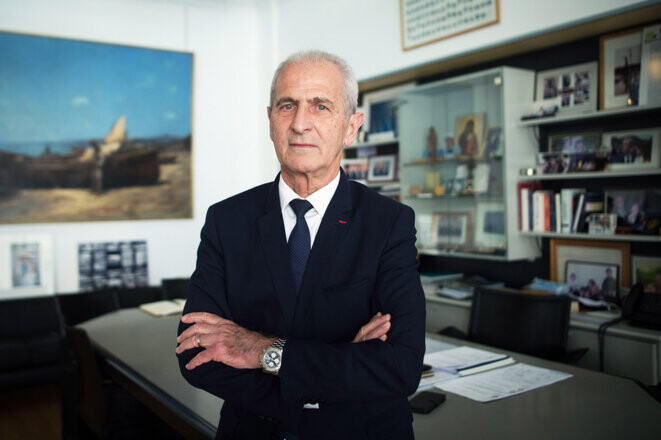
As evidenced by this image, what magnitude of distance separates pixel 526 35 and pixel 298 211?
2.69 meters

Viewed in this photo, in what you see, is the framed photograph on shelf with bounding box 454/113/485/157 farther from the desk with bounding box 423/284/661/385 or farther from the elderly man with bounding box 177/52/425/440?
the elderly man with bounding box 177/52/425/440

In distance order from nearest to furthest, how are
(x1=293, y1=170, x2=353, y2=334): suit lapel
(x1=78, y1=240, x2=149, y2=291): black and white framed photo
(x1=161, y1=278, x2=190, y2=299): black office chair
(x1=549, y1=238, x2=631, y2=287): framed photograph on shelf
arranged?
(x1=293, y1=170, x2=353, y2=334): suit lapel
(x1=549, y1=238, x2=631, y2=287): framed photograph on shelf
(x1=161, y1=278, x2=190, y2=299): black office chair
(x1=78, y1=240, x2=149, y2=291): black and white framed photo

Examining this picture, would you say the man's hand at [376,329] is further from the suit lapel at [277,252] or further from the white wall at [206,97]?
the white wall at [206,97]

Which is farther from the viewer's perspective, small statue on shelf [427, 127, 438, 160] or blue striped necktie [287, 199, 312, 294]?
small statue on shelf [427, 127, 438, 160]

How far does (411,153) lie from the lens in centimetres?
443

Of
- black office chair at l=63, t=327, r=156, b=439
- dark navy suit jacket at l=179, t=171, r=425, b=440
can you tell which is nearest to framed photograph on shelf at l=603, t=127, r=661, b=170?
dark navy suit jacket at l=179, t=171, r=425, b=440

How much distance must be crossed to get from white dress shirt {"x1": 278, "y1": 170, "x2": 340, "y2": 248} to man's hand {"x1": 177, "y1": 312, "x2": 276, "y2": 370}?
26 centimetres

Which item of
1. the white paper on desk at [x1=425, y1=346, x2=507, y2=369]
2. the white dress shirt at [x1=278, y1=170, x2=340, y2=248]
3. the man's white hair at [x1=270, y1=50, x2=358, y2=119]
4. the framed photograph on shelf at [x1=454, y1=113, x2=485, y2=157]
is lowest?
the white paper on desk at [x1=425, y1=346, x2=507, y2=369]

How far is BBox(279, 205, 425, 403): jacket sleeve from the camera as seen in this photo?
1178mm

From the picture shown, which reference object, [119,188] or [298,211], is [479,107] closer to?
[298,211]

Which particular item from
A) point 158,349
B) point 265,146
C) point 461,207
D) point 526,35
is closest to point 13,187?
point 265,146

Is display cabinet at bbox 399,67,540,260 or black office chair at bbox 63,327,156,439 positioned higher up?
display cabinet at bbox 399,67,540,260

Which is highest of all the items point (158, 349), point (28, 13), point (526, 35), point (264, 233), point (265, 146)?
point (28, 13)

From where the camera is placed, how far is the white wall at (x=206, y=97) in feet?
17.9
